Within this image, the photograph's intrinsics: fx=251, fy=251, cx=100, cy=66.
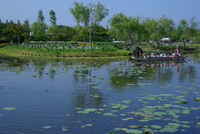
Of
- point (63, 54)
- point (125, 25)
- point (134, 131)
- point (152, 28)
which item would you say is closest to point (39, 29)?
point (152, 28)

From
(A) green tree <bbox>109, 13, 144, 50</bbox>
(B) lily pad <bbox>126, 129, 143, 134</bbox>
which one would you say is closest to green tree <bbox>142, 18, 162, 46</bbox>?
(A) green tree <bbox>109, 13, 144, 50</bbox>

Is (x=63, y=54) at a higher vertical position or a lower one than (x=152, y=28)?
lower

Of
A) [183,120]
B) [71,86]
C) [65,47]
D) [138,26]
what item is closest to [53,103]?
[71,86]

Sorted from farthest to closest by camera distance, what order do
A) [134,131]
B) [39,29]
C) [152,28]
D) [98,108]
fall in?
[39,29], [152,28], [98,108], [134,131]

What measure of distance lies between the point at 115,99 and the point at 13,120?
17.8 feet

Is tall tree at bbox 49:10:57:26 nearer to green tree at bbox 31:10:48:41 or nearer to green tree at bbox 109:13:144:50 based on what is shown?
green tree at bbox 31:10:48:41

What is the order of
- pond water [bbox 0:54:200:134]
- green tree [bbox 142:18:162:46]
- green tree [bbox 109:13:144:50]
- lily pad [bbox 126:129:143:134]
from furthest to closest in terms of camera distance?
1. green tree [bbox 142:18:162:46]
2. green tree [bbox 109:13:144:50]
3. pond water [bbox 0:54:200:134]
4. lily pad [bbox 126:129:143:134]

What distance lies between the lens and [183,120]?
9.88m

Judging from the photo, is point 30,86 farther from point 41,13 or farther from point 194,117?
point 41,13

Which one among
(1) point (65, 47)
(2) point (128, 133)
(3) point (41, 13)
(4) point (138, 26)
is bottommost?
(2) point (128, 133)

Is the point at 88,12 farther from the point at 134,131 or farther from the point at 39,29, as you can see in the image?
the point at 39,29

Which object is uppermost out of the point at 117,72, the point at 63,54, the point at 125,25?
the point at 125,25

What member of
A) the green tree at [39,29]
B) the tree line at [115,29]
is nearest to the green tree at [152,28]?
the tree line at [115,29]

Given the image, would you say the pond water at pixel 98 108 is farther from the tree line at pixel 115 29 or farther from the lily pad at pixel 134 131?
the tree line at pixel 115 29
